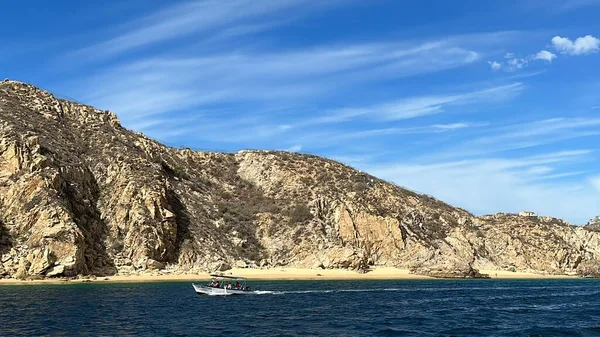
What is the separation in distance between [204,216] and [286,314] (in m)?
76.5

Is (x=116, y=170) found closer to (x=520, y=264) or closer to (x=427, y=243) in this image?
(x=427, y=243)

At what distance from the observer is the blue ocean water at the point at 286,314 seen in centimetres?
3838

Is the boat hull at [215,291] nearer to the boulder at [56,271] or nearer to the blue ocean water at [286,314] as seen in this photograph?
the blue ocean water at [286,314]

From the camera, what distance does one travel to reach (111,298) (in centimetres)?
5941

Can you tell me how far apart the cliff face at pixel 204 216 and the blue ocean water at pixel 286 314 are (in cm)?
2239

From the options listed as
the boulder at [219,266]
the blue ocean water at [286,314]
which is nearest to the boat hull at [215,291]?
the blue ocean water at [286,314]

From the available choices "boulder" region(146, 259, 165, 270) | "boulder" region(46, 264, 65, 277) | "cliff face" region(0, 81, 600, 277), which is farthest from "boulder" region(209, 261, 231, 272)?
"boulder" region(46, 264, 65, 277)

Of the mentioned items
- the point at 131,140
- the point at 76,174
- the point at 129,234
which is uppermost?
the point at 131,140

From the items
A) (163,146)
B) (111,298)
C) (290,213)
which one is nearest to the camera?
(111,298)

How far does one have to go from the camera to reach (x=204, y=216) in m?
122

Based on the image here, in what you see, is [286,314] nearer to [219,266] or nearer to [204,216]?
[219,266]

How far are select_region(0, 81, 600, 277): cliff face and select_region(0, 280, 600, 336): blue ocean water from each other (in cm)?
2239

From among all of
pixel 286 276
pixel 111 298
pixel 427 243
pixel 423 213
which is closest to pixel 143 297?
pixel 111 298

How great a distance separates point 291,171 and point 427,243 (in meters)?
40.6
